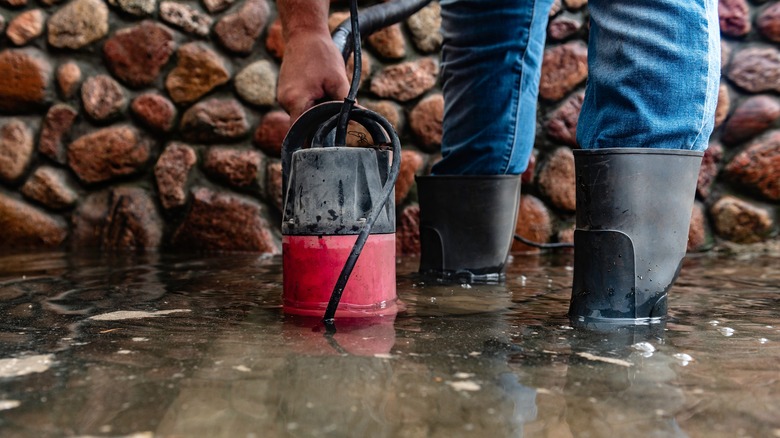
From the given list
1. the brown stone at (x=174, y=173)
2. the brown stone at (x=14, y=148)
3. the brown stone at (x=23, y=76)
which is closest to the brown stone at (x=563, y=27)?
the brown stone at (x=174, y=173)

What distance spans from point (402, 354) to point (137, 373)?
311mm

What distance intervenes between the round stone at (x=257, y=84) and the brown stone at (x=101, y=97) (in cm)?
46

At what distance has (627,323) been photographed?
104 cm

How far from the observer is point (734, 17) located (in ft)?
8.04

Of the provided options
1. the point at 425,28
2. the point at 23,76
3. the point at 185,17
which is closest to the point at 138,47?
the point at 185,17

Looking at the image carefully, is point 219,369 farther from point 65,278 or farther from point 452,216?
point 65,278

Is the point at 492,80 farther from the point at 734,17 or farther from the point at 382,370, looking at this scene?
the point at 734,17

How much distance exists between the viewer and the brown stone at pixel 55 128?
2.55 metres

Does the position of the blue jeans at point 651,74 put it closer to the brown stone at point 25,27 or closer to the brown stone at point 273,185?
the brown stone at point 273,185

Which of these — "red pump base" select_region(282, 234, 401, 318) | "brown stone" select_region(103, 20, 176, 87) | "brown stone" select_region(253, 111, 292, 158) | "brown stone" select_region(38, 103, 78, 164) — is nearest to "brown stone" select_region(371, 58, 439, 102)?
"brown stone" select_region(253, 111, 292, 158)

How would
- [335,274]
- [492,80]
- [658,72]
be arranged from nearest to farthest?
[658,72], [335,274], [492,80]

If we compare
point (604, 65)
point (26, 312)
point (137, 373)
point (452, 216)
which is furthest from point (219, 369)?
point (452, 216)

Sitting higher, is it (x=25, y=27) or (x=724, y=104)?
(x=25, y=27)

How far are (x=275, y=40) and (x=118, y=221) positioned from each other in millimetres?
898
